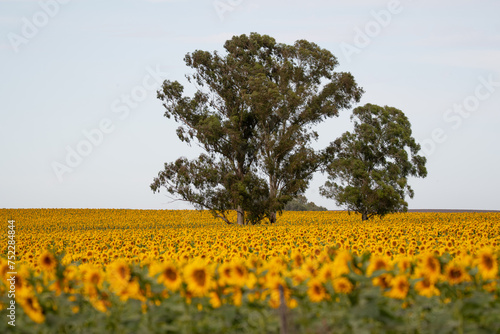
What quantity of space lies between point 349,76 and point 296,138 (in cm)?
595

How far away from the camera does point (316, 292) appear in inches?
145

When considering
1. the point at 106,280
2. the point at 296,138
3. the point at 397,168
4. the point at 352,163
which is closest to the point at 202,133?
the point at 296,138

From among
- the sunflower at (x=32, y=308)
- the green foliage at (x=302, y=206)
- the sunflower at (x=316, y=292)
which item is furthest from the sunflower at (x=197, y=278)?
the green foliage at (x=302, y=206)

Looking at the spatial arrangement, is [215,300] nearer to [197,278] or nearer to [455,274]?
[197,278]

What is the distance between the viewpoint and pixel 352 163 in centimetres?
3606

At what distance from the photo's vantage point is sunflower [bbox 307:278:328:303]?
3.65m

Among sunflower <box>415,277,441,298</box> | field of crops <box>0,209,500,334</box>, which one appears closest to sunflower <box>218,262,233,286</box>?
field of crops <box>0,209,500,334</box>

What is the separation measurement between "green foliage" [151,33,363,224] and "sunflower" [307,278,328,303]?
2785cm

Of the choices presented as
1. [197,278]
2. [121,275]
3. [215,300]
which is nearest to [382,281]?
[215,300]

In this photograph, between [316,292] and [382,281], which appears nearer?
[316,292]

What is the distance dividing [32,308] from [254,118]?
104 ft

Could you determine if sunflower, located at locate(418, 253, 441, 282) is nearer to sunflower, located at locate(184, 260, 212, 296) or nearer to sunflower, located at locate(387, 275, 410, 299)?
sunflower, located at locate(387, 275, 410, 299)

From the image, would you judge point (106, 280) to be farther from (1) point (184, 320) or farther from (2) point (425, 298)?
(2) point (425, 298)

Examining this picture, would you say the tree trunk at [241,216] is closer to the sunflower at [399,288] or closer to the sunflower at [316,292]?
the sunflower at [399,288]
